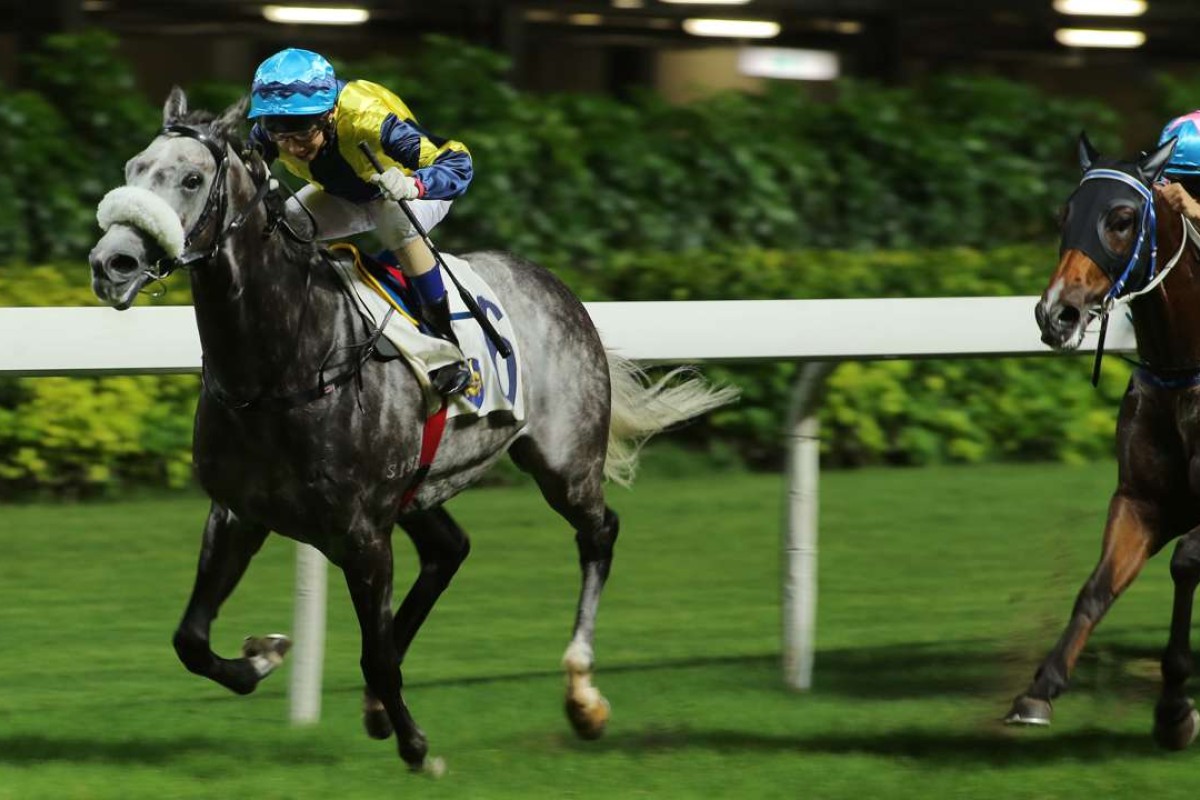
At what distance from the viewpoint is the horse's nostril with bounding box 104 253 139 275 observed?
435 centimetres

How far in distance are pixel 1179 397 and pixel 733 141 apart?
5580mm

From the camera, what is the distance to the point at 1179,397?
17.2 feet

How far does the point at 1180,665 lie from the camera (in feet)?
16.9

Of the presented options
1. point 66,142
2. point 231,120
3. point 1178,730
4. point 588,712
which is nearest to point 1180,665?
point 1178,730

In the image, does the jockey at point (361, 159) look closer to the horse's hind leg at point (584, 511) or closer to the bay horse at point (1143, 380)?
the horse's hind leg at point (584, 511)

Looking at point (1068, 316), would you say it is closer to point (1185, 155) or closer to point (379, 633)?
point (1185, 155)

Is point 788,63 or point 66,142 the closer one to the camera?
point 66,142

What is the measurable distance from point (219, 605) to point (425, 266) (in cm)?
97

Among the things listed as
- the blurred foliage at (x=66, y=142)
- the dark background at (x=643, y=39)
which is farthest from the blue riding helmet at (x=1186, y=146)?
the dark background at (x=643, y=39)

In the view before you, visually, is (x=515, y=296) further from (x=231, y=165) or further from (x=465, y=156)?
(x=231, y=165)

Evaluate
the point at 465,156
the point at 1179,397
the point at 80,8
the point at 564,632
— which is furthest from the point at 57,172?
the point at 1179,397

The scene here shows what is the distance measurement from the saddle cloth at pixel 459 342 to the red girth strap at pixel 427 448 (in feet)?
0.08

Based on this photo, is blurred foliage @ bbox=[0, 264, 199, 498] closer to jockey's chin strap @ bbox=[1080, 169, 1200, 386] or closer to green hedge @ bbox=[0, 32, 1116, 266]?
green hedge @ bbox=[0, 32, 1116, 266]

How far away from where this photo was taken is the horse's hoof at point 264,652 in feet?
17.1
